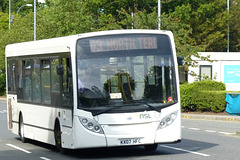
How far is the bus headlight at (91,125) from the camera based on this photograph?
13.0 m

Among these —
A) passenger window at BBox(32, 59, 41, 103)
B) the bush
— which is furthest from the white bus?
the bush

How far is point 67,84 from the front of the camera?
13.9m

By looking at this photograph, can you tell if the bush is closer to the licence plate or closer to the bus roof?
the bus roof

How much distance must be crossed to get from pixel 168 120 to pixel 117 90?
1.24 metres

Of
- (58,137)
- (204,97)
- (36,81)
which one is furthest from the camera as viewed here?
(204,97)

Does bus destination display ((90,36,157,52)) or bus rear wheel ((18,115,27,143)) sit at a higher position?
bus destination display ((90,36,157,52))

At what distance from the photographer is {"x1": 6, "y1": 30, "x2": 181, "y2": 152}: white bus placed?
1309cm

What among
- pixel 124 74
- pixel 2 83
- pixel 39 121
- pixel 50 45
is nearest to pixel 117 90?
pixel 124 74

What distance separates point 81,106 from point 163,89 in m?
1.81

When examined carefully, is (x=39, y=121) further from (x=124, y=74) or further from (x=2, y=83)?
(x=2, y=83)

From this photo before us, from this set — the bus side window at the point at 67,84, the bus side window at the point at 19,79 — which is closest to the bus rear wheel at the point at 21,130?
the bus side window at the point at 19,79

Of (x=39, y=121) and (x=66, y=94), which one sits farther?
(x=39, y=121)

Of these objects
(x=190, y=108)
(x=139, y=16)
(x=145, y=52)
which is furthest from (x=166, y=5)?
(x=145, y=52)

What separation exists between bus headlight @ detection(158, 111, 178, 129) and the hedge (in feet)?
53.6
